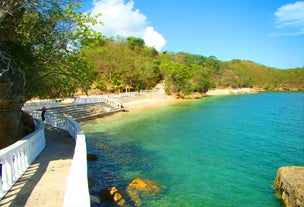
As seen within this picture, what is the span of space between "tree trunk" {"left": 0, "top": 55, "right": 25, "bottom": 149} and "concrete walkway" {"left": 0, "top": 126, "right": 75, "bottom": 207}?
1.38 m

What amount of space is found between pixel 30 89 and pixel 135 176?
7.22 metres

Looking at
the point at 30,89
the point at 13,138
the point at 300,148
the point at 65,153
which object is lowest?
the point at 300,148

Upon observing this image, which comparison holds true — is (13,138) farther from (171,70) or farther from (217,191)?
(171,70)

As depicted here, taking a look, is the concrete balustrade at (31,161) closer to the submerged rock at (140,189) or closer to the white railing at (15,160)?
the white railing at (15,160)

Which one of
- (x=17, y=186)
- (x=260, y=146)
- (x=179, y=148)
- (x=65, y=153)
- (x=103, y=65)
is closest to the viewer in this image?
(x=17, y=186)

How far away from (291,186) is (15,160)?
9.86 m

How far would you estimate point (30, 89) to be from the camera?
531 inches

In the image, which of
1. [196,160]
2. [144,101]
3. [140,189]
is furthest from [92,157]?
[144,101]

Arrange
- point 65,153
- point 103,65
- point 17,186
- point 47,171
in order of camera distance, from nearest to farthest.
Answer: point 17,186 < point 47,171 < point 65,153 < point 103,65

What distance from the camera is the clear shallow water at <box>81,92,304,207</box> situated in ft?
37.7

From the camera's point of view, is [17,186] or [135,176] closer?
[17,186]

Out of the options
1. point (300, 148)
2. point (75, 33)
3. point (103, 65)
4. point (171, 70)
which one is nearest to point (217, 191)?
point (75, 33)

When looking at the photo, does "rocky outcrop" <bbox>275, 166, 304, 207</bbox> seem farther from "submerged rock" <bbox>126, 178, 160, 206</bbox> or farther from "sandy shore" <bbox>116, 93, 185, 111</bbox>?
"sandy shore" <bbox>116, 93, 185, 111</bbox>

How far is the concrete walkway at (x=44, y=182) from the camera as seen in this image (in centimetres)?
604
